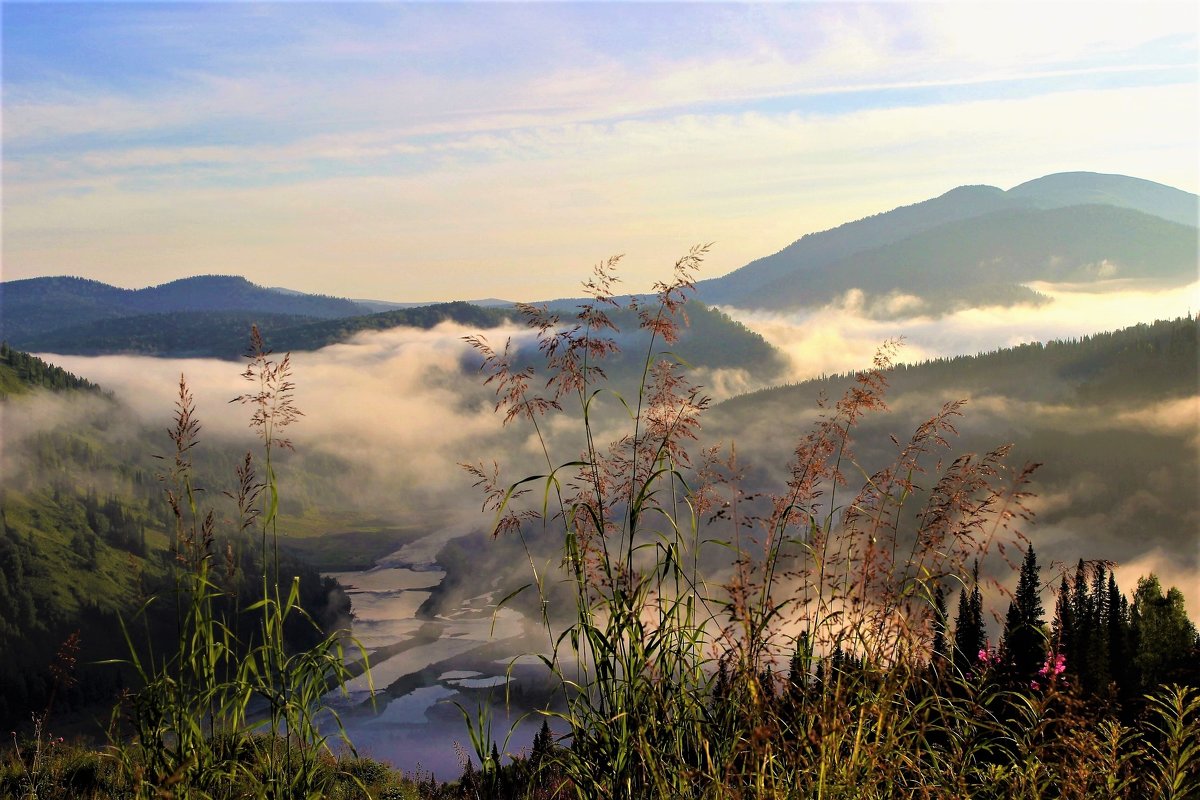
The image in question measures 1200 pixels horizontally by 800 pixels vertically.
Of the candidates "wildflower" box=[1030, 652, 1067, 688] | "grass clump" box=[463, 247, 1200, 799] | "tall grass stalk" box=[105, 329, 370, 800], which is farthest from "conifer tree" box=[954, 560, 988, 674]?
"tall grass stalk" box=[105, 329, 370, 800]

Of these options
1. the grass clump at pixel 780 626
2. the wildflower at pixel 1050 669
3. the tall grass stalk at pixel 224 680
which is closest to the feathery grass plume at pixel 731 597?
the grass clump at pixel 780 626

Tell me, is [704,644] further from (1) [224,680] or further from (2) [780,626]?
(1) [224,680]

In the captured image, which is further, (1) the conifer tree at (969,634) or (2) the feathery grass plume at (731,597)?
(1) the conifer tree at (969,634)

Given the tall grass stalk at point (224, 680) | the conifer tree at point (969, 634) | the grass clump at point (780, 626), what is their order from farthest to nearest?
the conifer tree at point (969, 634) < the tall grass stalk at point (224, 680) < the grass clump at point (780, 626)

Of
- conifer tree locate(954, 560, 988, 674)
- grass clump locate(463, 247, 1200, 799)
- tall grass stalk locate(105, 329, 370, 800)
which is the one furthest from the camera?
conifer tree locate(954, 560, 988, 674)

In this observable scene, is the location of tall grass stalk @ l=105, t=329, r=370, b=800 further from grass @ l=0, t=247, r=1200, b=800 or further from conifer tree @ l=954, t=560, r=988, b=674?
conifer tree @ l=954, t=560, r=988, b=674

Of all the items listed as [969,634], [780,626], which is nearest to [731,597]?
[780,626]

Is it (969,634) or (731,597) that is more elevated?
(731,597)

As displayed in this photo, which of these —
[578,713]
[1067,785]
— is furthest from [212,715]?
[1067,785]

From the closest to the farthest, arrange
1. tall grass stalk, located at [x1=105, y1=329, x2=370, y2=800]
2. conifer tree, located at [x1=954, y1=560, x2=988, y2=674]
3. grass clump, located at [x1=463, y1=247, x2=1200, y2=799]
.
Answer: grass clump, located at [x1=463, y1=247, x2=1200, y2=799] < tall grass stalk, located at [x1=105, y1=329, x2=370, y2=800] < conifer tree, located at [x1=954, y1=560, x2=988, y2=674]

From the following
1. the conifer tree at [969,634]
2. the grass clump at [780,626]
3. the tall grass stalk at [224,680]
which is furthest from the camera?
the conifer tree at [969,634]

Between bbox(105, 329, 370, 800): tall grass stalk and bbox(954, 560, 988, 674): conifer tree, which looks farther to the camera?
bbox(954, 560, 988, 674): conifer tree

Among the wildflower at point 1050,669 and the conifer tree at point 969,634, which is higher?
the wildflower at point 1050,669

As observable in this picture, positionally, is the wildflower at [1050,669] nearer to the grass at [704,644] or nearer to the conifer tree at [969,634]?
the grass at [704,644]
